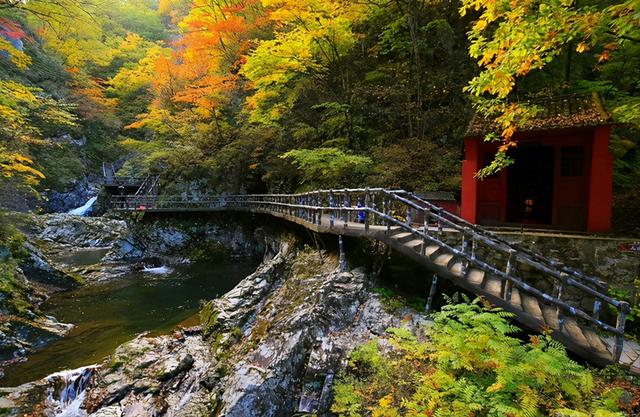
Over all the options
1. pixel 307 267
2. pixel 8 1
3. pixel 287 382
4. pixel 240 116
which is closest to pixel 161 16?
pixel 240 116

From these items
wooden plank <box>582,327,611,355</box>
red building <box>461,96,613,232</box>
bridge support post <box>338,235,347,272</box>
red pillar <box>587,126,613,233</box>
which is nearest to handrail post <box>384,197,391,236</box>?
bridge support post <box>338,235,347,272</box>

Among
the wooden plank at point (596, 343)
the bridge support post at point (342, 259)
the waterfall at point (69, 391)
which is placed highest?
the bridge support post at point (342, 259)

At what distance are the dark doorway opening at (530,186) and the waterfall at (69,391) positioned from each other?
13382 millimetres

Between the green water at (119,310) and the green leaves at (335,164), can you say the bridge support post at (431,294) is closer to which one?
the green leaves at (335,164)

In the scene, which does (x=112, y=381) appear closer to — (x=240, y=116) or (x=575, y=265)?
(x=575, y=265)

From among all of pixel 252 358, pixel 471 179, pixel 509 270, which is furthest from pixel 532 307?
pixel 252 358

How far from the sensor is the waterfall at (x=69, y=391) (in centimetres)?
742

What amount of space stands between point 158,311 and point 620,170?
17987 mm

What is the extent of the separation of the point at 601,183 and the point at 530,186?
3.37 metres

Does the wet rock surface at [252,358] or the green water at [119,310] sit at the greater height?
the wet rock surface at [252,358]

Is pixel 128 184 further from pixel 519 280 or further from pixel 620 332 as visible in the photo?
pixel 620 332

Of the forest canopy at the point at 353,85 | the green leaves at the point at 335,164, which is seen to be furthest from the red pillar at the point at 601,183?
the green leaves at the point at 335,164

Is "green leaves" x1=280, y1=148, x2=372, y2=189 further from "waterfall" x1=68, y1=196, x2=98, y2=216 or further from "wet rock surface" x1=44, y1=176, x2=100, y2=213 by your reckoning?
"wet rock surface" x1=44, y1=176, x2=100, y2=213

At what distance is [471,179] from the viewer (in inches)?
398
